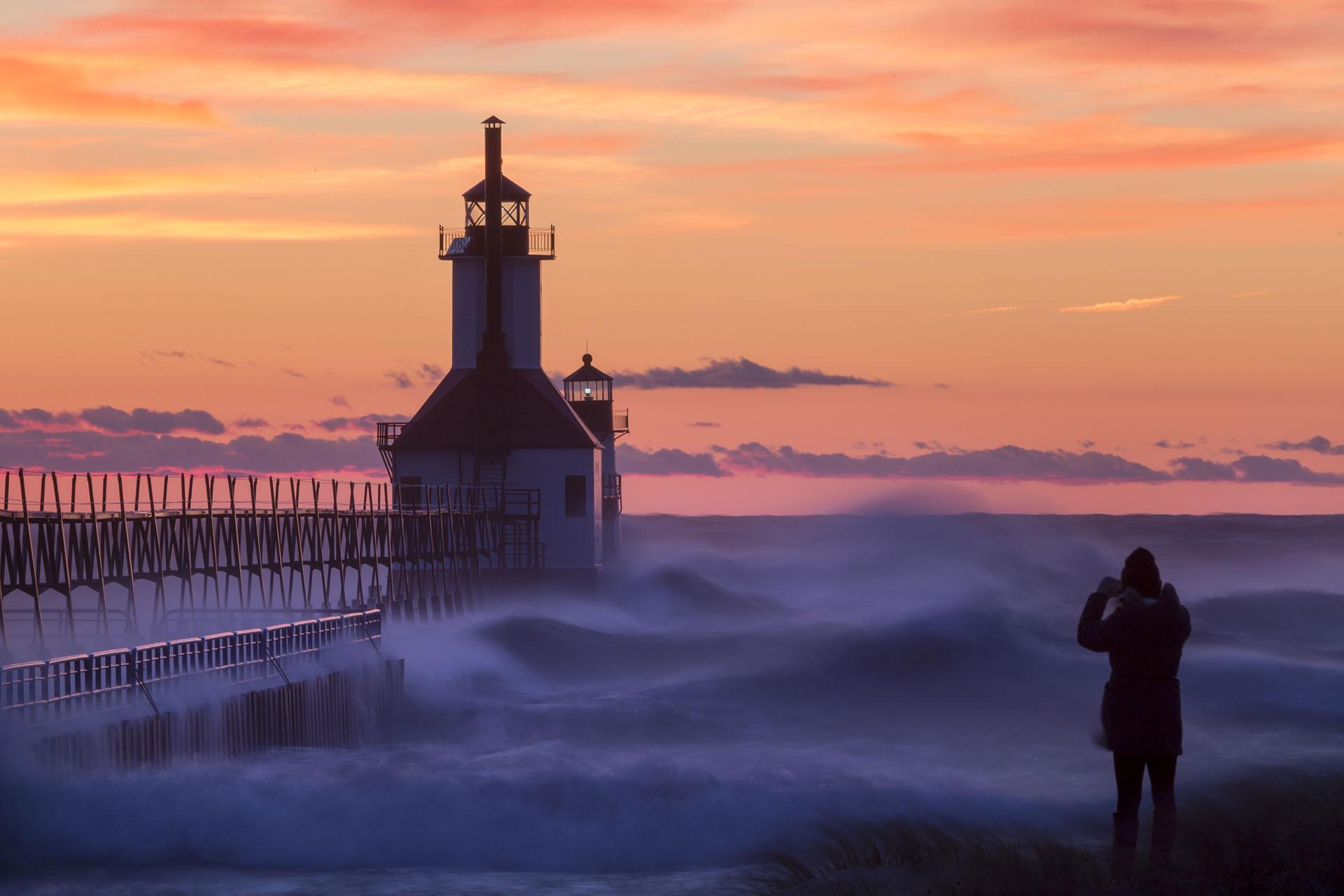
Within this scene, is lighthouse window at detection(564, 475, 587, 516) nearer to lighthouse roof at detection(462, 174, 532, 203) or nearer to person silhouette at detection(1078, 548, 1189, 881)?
lighthouse roof at detection(462, 174, 532, 203)

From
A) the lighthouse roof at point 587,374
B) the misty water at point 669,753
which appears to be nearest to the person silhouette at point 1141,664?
the misty water at point 669,753

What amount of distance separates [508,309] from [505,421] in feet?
11.9

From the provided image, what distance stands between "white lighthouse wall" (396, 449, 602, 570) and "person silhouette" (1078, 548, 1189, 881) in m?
43.2

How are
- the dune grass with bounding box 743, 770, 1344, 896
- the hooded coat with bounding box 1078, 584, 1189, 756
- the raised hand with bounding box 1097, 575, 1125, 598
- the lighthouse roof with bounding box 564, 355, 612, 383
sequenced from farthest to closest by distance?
the lighthouse roof with bounding box 564, 355, 612, 383 → the dune grass with bounding box 743, 770, 1344, 896 → the raised hand with bounding box 1097, 575, 1125, 598 → the hooded coat with bounding box 1078, 584, 1189, 756

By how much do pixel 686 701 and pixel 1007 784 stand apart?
39.5ft

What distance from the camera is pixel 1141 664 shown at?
388 inches

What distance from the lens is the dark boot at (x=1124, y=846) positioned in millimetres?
10234

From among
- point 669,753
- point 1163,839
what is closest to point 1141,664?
point 1163,839

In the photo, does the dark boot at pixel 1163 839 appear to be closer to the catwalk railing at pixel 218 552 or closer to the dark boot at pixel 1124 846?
the dark boot at pixel 1124 846

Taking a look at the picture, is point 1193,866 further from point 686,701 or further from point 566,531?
point 566,531

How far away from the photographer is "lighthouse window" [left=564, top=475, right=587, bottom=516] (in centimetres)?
5300

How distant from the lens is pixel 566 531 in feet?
174

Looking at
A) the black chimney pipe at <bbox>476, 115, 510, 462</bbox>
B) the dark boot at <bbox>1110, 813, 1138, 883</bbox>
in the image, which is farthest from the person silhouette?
the black chimney pipe at <bbox>476, 115, 510, 462</bbox>

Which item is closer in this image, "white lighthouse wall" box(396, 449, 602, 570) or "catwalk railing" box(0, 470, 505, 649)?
"catwalk railing" box(0, 470, 505, 649)
